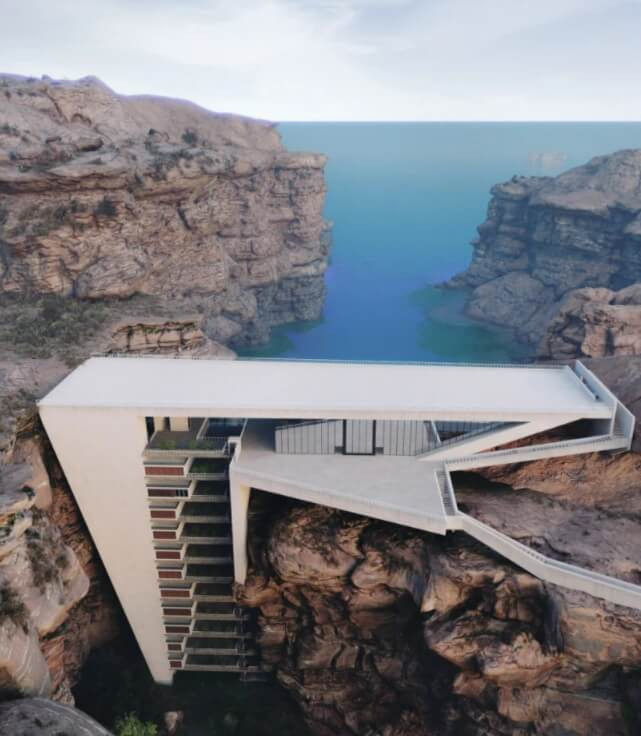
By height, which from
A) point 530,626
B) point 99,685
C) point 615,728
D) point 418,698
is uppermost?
point 530,626

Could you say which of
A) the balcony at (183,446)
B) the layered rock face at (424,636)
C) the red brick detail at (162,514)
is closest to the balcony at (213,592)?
the layered rock face at (424,636)

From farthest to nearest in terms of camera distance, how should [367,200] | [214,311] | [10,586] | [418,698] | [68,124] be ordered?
1. [367,200]
2. [214,311]
3. [68,124]
4. [418,698]
5. [10,586]

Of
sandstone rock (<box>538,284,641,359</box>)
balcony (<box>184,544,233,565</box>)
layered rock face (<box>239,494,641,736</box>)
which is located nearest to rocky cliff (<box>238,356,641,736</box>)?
layered rock face (<box>239,494,641,736</box>)

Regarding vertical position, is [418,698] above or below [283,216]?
below

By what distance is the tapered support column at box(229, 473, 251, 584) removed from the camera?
28.5m

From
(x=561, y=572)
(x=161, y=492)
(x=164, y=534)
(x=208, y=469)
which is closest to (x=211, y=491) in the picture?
(x=208, y=469)

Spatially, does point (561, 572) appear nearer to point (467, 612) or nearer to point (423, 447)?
point (467, 612)

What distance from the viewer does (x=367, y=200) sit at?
144375mm

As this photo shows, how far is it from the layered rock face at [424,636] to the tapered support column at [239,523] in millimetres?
649

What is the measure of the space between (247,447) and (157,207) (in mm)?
31068

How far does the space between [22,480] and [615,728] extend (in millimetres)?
24354

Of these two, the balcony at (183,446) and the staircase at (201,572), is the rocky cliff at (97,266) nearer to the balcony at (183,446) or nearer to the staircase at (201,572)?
the staircase at (201,572)

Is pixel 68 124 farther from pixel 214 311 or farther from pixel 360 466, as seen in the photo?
pixel 360 466

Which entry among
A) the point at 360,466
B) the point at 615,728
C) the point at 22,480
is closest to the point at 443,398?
the point at 360,466
